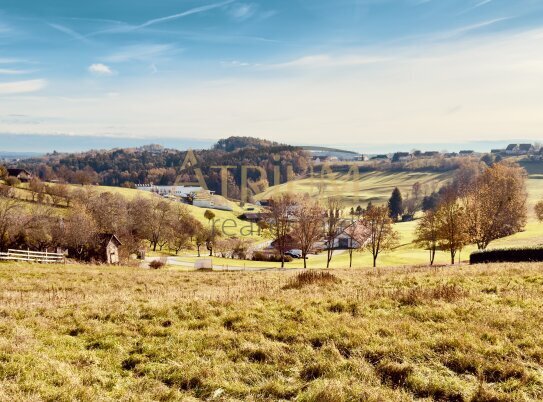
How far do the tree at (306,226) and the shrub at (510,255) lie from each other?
82.7 ft

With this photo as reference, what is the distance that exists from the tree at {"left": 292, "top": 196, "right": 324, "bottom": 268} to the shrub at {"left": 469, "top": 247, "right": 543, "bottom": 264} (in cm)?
2520

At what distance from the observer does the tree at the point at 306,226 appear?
60344 millimetres

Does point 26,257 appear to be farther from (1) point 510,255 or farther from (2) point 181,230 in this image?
(2) point 181,230

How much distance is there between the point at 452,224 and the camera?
182ft

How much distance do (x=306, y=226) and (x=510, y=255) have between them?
29.7 m

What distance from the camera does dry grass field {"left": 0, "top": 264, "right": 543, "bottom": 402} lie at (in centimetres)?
688

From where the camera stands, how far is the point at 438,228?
2280 inches

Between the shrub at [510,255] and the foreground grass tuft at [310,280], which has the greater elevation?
the foreground grass tuft at [310,280]

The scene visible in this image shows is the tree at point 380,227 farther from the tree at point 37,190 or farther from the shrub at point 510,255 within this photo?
the tree at point 37,190

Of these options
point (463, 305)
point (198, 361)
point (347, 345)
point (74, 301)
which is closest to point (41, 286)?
point (74, 301)

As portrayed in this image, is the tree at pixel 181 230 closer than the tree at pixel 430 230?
No

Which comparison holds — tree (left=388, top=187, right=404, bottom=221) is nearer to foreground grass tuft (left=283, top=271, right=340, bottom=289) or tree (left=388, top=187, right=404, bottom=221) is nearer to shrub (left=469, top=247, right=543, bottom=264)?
shrub (left=469, top=247, right=543, bottom=264)

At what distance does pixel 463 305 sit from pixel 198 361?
803 cm

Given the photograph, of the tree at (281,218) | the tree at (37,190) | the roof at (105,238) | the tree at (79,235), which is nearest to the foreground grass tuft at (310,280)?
the tree at (281,218)
